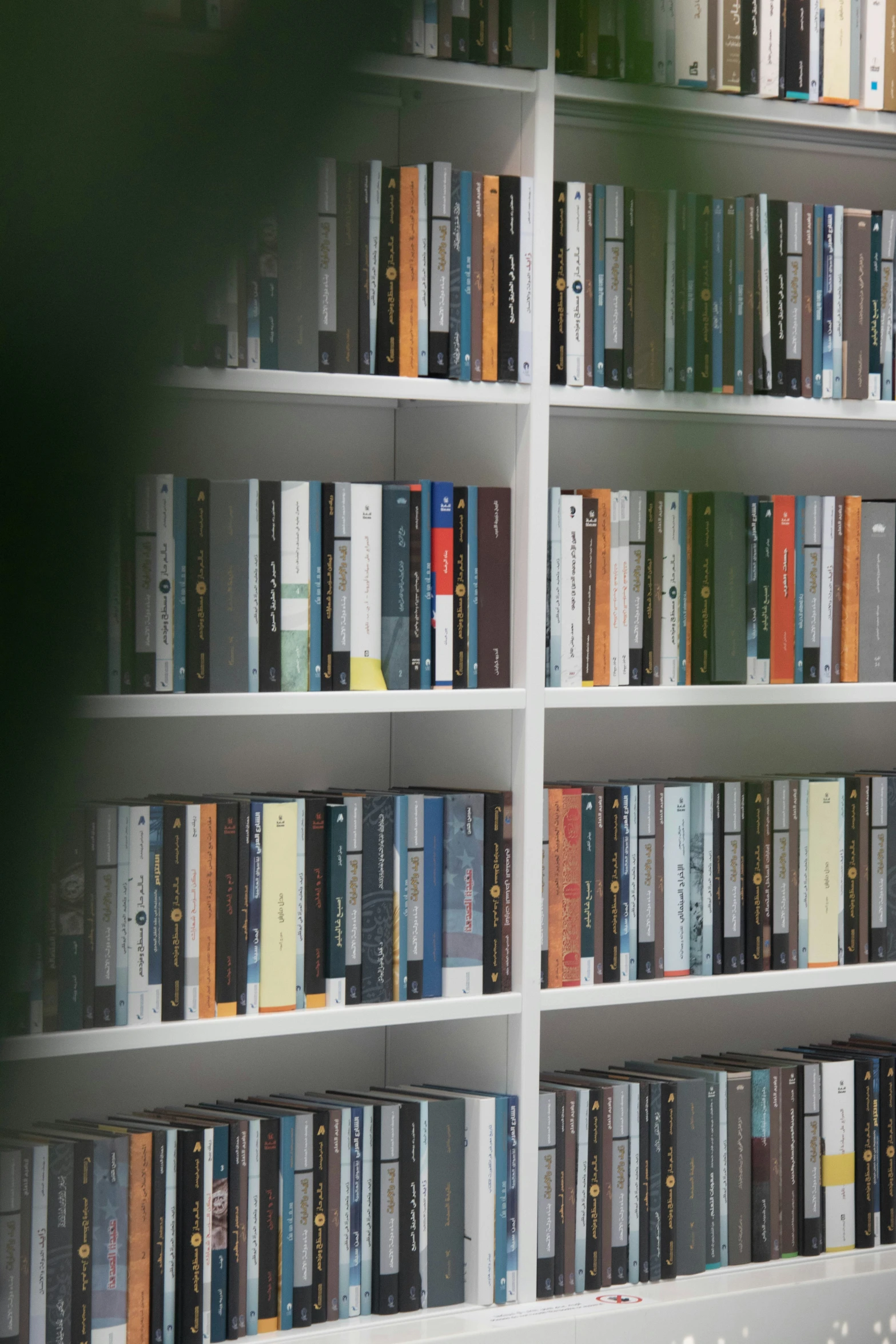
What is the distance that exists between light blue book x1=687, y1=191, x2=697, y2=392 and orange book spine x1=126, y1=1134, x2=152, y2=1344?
1.46m

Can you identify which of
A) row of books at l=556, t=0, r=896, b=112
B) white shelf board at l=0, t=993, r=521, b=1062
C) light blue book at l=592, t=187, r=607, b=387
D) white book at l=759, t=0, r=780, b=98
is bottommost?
white shelf board at l=0, t=993, r=521, b=1062

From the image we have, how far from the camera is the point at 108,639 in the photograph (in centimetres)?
16

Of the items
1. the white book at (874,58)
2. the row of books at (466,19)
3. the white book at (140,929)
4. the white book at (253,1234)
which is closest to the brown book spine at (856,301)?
the white book at (874,58)

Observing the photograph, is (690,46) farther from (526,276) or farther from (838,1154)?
(838,1154)

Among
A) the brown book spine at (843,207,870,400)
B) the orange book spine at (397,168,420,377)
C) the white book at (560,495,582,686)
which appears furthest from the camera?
the brown book spine at (843,207,870,400)

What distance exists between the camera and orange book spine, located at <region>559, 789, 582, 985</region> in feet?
5.77

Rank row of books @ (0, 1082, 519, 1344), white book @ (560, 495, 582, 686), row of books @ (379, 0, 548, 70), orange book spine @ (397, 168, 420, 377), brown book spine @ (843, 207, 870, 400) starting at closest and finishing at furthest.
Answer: row of books @ (379, 0, 548, 70) → row of books @ (0, 1082, 519, 1344) → orange book spine @ (397, 168, 420, 377) → white book @ (560, 495, 582, 686) → brown book spine @ (843, 207, 870, 400)

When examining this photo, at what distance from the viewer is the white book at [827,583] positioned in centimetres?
185

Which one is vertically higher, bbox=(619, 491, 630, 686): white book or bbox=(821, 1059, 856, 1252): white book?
bbox=(619, 491, 630, 686): white book

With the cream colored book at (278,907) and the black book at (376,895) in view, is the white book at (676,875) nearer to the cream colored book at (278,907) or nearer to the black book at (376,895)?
the black book at (376,895)

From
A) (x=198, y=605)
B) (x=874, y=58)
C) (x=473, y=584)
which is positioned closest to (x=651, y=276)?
(x=198, y=605)

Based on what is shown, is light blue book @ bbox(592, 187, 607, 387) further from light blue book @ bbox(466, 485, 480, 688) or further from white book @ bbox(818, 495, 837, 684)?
white book @ bbox(818, 495, 837, 684)

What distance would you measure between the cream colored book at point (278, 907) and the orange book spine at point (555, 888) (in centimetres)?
30

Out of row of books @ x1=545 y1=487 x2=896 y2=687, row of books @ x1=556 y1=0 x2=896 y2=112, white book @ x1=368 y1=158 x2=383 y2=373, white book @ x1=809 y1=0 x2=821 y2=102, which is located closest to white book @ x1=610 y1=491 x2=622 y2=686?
row of books @ x1=545 y1=487 x2=896 y2=687
